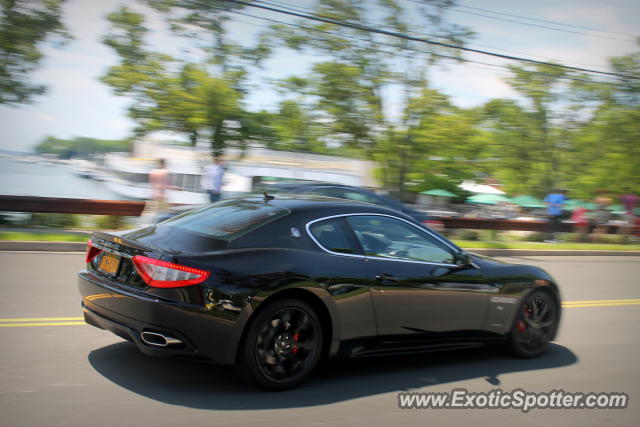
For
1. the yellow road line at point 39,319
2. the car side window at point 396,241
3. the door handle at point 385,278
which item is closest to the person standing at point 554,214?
the car side window at point 396,241

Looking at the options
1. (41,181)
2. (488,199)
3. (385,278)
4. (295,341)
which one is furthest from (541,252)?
(488,199)

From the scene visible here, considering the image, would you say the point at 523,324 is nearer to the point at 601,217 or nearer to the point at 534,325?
the point at 534,325

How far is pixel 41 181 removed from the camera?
54.1 ft

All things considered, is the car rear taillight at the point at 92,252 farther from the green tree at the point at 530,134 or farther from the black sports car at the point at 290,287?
the green tree at the point at 530,134

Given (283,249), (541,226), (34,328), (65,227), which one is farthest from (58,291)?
(541,226)

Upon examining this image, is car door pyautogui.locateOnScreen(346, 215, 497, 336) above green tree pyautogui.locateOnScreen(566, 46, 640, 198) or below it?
below

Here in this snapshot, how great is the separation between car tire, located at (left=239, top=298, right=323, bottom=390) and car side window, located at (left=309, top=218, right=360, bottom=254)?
1.79ft

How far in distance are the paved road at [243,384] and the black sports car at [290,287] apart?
0.28m

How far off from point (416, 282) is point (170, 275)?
2012 mm

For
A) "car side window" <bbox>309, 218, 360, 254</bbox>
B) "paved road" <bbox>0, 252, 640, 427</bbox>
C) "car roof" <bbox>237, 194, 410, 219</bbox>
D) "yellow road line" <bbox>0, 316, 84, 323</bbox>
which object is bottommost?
"yellow road line" <bbox>0, 316, 84, 323</bbox>

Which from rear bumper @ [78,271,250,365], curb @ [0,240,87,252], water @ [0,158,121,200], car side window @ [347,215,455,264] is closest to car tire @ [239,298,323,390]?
rear bumper @ [78,271,250,365]

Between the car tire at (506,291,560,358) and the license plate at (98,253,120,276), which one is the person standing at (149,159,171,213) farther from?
the car tire at (506,291,560,358)

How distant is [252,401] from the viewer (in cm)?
448

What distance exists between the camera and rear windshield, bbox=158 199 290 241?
4.85 metres
